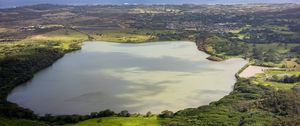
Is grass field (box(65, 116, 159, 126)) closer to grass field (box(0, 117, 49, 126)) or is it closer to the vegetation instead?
the vegetation

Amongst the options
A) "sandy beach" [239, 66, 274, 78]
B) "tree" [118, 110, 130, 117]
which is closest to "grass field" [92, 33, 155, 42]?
"sandy beach" [239, 66, 274, 78]

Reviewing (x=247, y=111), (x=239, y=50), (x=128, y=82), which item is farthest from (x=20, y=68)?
(x=239, y=50)

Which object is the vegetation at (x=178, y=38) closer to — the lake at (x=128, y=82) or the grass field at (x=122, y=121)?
the grass field at (x=122, y=121)

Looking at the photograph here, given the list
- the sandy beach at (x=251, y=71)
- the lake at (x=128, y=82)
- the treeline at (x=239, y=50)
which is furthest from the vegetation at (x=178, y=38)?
the lake at (x=128, y=82)

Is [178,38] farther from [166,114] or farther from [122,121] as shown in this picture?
[122,121]

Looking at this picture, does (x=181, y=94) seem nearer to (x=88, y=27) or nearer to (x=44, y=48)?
(x=44, y=48)
